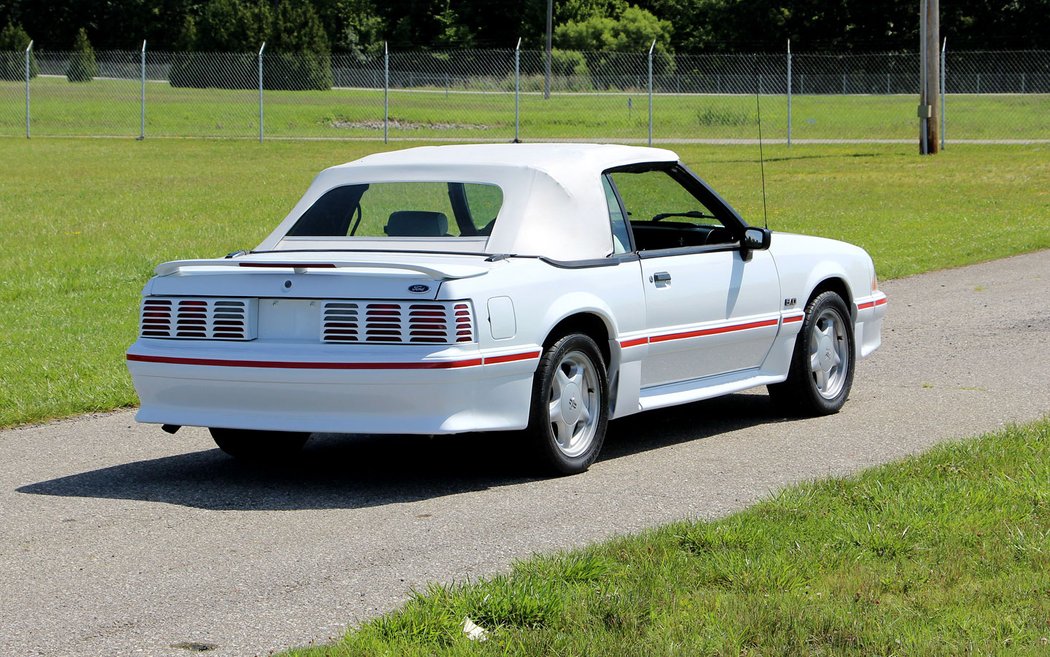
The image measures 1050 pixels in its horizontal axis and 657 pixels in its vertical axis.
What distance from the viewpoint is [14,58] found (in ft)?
167

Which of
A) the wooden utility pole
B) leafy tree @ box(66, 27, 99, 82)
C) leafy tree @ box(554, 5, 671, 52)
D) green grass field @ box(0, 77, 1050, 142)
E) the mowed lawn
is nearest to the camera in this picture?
the mowed lawn

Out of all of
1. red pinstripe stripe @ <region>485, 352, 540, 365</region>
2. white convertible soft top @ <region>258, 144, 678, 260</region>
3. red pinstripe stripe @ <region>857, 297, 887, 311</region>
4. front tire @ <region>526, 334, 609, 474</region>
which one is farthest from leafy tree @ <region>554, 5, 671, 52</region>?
red pinstripe stripe @ <region>485, 352, 540, 365</region>

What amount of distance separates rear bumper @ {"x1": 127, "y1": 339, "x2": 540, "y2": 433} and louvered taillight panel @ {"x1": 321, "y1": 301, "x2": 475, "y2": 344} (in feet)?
0.14

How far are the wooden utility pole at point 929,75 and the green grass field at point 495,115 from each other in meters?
7.94

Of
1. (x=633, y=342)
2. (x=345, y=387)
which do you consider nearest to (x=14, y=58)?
(x=633, y=342)

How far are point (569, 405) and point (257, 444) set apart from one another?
5.24ft

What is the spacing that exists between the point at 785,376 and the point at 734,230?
2.84ft

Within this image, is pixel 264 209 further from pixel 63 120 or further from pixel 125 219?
pixel 63 120

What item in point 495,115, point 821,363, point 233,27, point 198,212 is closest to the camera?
point 821,363

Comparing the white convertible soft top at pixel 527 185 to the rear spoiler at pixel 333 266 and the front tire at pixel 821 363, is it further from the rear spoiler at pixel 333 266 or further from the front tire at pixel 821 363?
the front tire at pixel 821 363

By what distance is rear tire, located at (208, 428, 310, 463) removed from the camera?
291 inches

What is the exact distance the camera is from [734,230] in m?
8.19

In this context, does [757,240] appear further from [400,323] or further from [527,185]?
[400,323]

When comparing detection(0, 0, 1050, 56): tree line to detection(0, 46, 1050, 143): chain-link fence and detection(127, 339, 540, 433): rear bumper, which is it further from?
detection(127, 339, 540, 433): rear bumper
